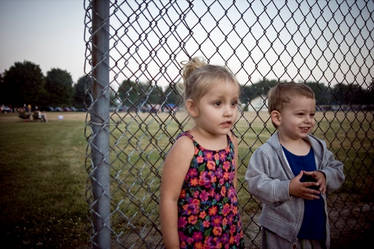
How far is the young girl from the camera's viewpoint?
1.36 m

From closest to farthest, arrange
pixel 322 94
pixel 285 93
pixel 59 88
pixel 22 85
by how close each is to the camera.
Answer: pixel 285 93 → pixel 322 94 → pixel 22 85 → pixel 59 88

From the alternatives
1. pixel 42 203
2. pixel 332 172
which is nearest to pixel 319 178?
pixel 332 172

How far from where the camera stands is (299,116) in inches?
66.4

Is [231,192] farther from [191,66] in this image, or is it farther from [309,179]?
[191,66]

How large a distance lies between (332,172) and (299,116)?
45 cm

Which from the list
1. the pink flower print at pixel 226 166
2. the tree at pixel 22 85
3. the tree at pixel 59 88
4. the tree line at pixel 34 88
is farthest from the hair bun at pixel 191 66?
the tree at pixel 59 88

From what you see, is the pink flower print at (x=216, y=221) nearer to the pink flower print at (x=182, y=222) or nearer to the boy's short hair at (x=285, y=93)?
the pink flower print at (x=182, y=222)

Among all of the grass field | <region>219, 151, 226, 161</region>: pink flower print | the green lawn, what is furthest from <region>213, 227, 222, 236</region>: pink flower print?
the green lawn

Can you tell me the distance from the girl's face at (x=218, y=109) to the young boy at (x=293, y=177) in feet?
1.45

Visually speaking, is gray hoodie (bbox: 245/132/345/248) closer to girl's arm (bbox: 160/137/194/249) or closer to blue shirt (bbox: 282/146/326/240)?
blue shirt (bbox: 282/146/326/240)

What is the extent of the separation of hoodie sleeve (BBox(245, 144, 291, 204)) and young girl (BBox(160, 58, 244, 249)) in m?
0.22

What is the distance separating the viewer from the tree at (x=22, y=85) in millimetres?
60938

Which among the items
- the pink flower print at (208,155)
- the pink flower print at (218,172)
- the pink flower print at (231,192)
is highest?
the pink flower print at (208,155)

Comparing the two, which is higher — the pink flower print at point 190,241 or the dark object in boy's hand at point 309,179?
the dark object in boy's hand at point 309,179
